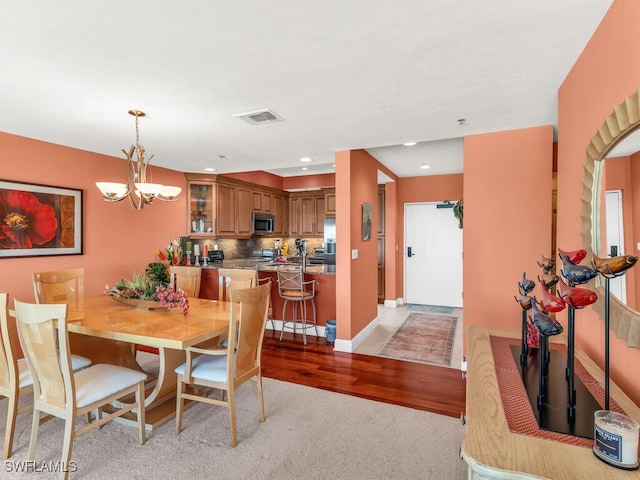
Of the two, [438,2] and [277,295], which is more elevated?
[438,2]

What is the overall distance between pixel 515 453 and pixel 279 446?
169cm

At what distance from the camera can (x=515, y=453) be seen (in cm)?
95

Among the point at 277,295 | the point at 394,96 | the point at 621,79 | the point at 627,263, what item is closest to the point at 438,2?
the point at 621,79

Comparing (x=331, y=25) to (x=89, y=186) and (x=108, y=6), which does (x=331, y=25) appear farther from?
(x=89, y=186)

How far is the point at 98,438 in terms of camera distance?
2279mm

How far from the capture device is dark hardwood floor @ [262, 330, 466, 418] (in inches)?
112

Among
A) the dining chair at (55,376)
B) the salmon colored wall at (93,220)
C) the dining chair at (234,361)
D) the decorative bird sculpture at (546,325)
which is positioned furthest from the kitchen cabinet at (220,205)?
the decorative bird sculpture at (546,325)

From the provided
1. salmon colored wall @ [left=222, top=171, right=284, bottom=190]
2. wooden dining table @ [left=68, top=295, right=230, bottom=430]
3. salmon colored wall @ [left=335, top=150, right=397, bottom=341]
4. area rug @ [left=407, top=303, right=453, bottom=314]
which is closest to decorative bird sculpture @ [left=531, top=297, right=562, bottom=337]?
wooden dining table @ [left=68, top=295, right=230, bottom=430]

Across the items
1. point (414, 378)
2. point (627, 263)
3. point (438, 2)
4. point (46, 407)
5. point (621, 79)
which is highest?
point (438, 2)

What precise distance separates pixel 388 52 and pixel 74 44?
1.70m

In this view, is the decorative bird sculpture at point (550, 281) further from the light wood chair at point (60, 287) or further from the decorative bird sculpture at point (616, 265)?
the light wood chair at point (60, 287)

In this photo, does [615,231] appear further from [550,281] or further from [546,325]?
[546,325]

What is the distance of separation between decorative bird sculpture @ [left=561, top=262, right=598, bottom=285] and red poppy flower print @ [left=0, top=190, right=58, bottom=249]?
14.9 ft

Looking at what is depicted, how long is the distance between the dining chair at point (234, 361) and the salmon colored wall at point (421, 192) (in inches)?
173
